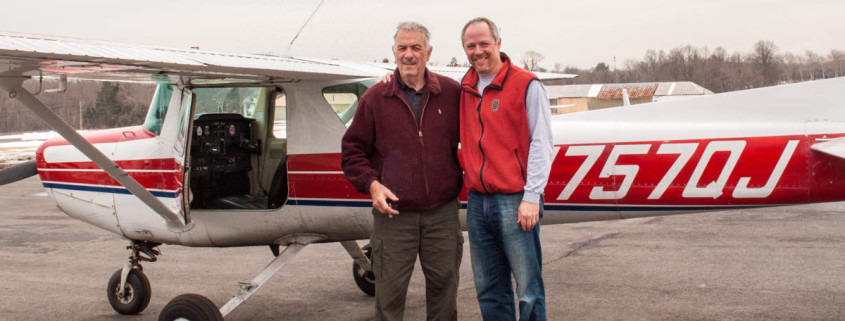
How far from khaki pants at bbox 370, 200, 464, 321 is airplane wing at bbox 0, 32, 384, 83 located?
5.01 ft

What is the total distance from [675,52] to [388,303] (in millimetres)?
95353

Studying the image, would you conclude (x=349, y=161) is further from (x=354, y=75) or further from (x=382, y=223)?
(x=354, y=75)

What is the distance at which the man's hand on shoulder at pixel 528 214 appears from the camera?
3.44 meters

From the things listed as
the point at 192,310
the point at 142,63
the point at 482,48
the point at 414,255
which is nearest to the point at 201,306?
the point at 192,310

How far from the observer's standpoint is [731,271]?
698 centimetres

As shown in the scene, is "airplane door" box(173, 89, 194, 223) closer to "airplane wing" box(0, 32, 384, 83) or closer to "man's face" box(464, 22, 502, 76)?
"airplane wing" box(0, 32, 384, 83)

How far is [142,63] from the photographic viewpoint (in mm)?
4227

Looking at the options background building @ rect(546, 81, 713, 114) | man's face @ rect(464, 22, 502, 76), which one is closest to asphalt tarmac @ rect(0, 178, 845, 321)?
man's face @ rect(464, 22, 502, 76)

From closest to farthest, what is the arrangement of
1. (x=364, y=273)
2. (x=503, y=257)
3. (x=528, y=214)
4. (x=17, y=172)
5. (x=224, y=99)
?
(x=528, y=214)
(x=503, y=257)
(x=224, y=99)
(x=17, y=172)
(x=364, y=273)

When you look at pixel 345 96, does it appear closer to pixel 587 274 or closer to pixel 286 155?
pixel 286 155

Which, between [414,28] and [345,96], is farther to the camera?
[345,96]

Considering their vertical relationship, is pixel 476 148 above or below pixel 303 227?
above

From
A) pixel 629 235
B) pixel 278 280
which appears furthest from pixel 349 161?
pixel 629 235

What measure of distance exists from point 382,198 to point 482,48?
0.83m
